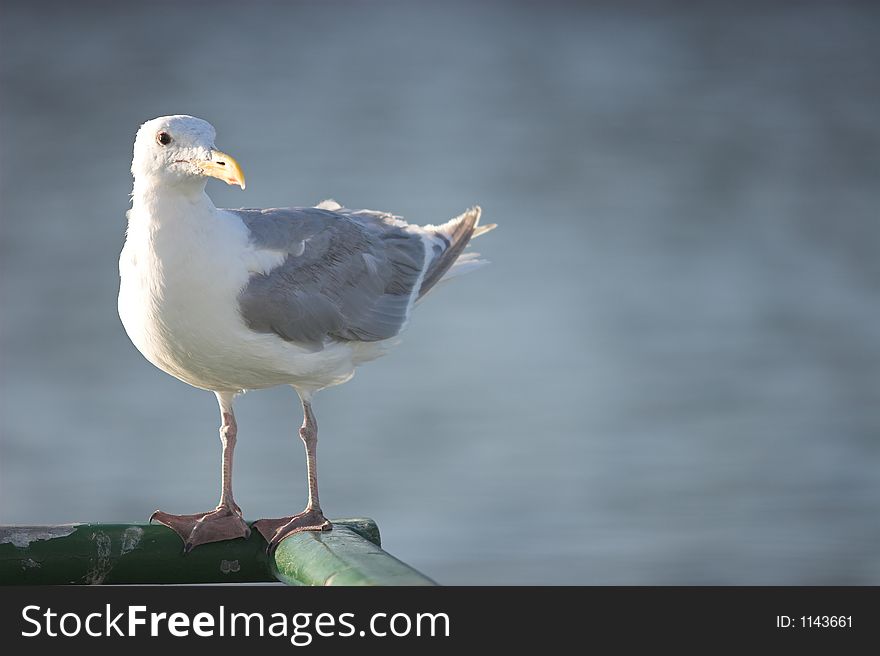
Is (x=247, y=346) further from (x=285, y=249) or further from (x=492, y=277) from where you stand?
(x=492, y=277)

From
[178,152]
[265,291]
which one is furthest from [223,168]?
[265,291]

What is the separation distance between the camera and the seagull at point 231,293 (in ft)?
12.5

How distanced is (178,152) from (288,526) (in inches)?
40.6

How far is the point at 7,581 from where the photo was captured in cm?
366

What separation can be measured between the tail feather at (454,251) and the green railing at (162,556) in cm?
116

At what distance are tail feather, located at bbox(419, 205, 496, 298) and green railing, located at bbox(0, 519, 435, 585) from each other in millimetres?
1162

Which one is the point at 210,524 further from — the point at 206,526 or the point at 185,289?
the point at 185,289

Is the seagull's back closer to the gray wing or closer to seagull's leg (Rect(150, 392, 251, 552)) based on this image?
the gray wing

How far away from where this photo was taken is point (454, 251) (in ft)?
16.4

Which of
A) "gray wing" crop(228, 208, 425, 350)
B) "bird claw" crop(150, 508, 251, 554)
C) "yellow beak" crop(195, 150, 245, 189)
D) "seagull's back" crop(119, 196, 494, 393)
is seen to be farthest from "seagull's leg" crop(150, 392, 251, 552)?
"yellow beak" crop(195, 150, 245, 189)

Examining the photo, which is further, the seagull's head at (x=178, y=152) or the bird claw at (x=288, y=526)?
the bird claw at (x=288, y=526)

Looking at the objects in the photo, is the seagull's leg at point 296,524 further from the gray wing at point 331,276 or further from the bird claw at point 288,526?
the gray wing at point 331,276

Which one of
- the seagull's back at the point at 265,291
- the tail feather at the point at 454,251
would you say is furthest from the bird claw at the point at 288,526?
the tail feather at the point at 454,251


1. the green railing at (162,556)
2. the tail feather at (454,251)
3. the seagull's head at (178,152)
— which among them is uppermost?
the tail feather at (454,251)
